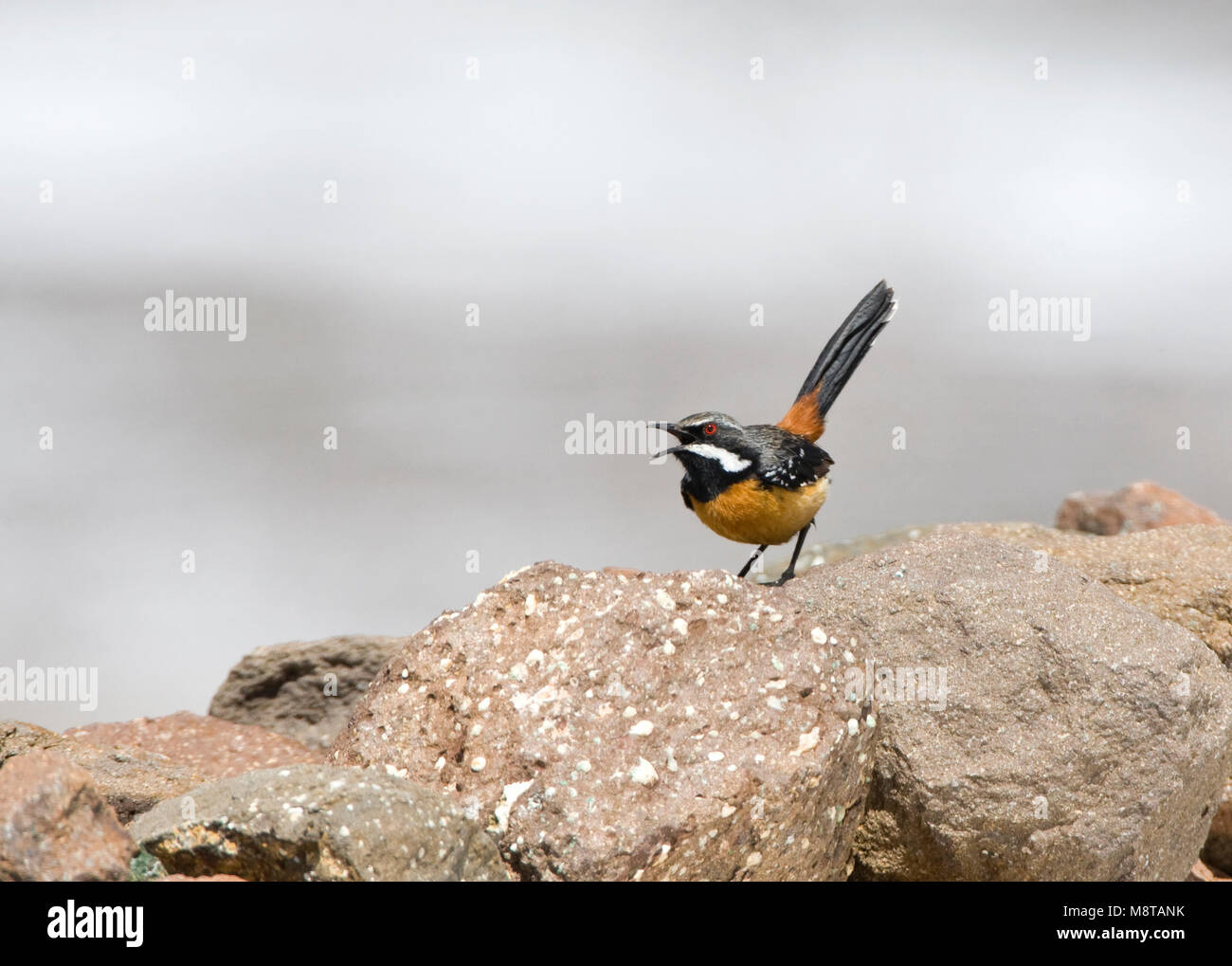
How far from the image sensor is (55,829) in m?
4.45

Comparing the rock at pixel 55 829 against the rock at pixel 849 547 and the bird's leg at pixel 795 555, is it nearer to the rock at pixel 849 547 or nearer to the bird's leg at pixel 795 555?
the bird's leg at pixel 795 555

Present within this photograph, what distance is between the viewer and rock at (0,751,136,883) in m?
4.39

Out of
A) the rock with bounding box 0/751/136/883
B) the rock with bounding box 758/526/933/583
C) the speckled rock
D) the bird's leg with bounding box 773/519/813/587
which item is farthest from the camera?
the rock with bounding box 758/526/933/583

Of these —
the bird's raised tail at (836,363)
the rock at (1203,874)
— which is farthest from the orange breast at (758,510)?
the rock at (1203,874)

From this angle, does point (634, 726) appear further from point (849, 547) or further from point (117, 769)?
point (849, 547)

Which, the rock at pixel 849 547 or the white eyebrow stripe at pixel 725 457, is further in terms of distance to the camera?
the rock at pixel 849 547

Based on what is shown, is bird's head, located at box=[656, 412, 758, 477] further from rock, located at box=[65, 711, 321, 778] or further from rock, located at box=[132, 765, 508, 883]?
rock, located at box=[132, 765, 508, 883]

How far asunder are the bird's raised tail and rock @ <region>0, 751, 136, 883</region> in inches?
209

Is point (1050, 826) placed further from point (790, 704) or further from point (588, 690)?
point (588, 690)

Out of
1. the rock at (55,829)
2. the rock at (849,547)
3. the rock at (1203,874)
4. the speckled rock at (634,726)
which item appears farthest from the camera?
the rock at (849,547)

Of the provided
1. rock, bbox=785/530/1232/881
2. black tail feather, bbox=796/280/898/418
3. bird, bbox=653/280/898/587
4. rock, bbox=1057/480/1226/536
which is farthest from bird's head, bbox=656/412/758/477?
rock, bbox=1057/480/1226/536

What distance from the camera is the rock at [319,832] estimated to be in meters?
4.43

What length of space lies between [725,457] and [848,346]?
1828mm

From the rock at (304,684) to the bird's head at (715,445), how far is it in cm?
220
